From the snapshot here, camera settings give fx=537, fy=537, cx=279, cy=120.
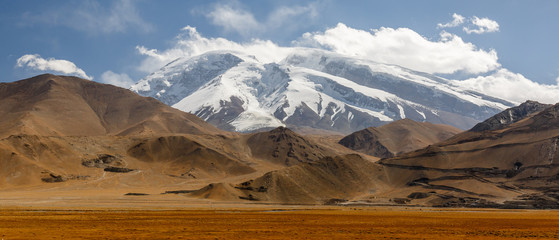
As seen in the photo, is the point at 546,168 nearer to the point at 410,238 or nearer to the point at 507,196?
the point at 507,196

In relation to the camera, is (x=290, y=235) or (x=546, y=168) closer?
(x=290, y=235)

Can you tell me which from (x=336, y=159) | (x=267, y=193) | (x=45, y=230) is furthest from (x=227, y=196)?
(x=45, y=230)

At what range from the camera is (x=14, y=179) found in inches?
7362

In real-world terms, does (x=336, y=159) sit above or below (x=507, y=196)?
above

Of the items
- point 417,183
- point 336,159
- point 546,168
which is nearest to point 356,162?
point 336,159

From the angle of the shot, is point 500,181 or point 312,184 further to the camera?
point 500,181

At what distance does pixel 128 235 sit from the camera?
5409 centimetres

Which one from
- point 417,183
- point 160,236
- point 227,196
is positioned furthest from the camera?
point 417,183

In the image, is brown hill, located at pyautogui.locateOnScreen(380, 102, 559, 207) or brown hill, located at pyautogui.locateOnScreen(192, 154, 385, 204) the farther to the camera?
brown hill, located at pyautogui.locateOnScreen(192, 154, 385, 204)

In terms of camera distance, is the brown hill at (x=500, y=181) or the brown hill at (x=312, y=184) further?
the brown hill at (x=312, y=184)

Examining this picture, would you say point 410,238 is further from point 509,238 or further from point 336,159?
point 336,159

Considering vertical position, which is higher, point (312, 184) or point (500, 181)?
point (312, 184)

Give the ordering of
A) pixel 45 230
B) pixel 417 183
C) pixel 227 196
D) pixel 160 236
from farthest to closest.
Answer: pixel 417 183 < pixel 227 196 < pixel 45 230 < pixel 160 236

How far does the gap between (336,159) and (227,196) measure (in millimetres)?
46455
